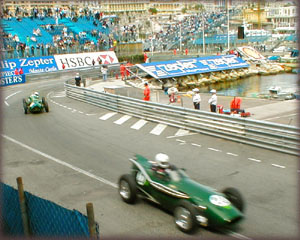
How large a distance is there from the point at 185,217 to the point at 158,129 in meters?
9.46

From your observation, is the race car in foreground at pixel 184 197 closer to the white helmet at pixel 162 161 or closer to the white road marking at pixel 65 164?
the white helmet at pixel 162 161

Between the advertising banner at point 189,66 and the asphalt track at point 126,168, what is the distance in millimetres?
16382

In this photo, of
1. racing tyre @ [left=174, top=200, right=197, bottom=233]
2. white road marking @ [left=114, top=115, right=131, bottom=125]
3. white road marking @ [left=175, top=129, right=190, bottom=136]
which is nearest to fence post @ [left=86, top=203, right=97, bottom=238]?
racing tyre @ [left=174, top=200, right=197, bottom=233]

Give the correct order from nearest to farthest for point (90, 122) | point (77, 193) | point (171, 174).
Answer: point (171, 174), point (77, 193), point (90, 122)

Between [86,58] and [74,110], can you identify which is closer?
[74,110]

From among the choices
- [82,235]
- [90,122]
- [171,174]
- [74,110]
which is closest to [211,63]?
[74,110]

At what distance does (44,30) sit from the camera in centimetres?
5428

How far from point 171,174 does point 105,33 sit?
52.8 m

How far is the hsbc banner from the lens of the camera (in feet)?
153

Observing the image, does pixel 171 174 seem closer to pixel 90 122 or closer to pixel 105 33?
pixel 90 122

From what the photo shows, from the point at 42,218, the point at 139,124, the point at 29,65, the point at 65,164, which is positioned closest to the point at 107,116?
the point at 139,124

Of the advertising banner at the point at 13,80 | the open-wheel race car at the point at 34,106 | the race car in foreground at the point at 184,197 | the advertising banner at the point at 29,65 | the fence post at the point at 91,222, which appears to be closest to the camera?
the fence post at the point at 91,222

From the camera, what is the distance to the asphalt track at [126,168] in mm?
Answer: 8234

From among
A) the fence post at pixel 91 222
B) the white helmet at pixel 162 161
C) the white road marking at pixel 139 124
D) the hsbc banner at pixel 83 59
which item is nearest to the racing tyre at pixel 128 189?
the white helmet at pixel 162 161
